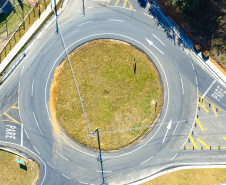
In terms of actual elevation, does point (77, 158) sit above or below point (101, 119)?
below

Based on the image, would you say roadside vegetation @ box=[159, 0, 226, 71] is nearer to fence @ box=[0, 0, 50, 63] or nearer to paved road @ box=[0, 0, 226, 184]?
paved road @ box=[0, 0, 226, 184]

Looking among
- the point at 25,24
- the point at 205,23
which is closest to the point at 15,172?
the point at 25,24

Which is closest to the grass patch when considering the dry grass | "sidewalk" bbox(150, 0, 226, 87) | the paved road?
the paved road

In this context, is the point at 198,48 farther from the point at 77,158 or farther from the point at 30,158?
the point at 30,158

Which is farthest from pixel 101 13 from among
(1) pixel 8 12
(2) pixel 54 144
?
(2) pixel 54 144

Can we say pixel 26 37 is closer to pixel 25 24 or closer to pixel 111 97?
pixel 25 24

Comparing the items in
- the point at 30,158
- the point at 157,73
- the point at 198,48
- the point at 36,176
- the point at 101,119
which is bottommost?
the point at 36,176

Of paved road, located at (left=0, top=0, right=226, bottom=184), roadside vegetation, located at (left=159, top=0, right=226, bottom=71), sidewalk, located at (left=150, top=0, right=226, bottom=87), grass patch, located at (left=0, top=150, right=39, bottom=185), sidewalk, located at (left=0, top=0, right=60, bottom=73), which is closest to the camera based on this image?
roadside vegetation, located at (left=159, top=0, right=226, bottom=71)
